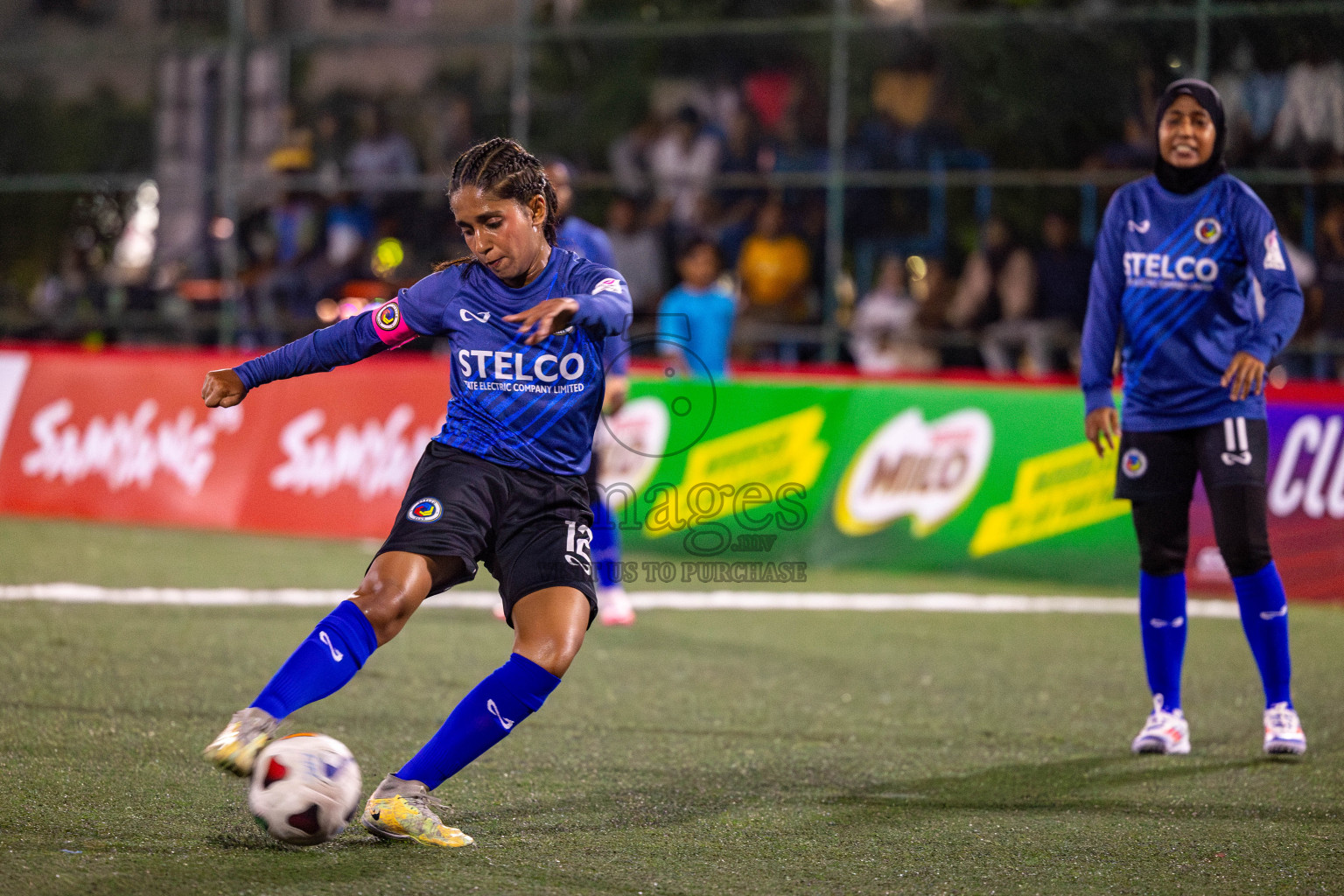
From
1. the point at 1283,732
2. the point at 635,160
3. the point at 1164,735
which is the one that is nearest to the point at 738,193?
the point at 635,160

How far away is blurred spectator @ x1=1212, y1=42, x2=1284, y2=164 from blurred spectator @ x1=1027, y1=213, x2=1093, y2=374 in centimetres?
140

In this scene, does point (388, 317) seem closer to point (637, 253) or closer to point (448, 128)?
point (637, 253)

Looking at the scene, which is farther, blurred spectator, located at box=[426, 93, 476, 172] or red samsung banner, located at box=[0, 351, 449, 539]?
blurred spectator, located at box=[426, 93, 476, 172]

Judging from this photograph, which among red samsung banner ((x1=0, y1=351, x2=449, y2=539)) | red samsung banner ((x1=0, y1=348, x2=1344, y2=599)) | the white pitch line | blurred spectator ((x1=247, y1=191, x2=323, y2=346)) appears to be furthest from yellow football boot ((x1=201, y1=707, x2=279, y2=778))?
blurred spectator ((x1=247, y1=191, x2=323, y2=346))

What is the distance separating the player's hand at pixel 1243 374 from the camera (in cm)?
550

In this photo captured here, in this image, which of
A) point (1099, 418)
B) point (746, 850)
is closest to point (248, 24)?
point (1099, 418)

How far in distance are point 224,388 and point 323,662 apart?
0.84 meters

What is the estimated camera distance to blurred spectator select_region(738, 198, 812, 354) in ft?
47.3

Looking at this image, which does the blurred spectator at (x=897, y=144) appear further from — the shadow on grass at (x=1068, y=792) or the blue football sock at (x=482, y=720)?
the blue football sock at (x=482, y=720)

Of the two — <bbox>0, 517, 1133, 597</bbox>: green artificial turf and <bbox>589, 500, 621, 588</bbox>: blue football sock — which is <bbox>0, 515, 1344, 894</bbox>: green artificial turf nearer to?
<bbox>589, 500, 621, 588</bbox>: blue football sock

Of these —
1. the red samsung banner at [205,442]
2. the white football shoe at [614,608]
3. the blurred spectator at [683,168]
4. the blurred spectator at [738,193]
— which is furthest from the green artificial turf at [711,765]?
the blurred spectator at [683,168]

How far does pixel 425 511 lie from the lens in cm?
433

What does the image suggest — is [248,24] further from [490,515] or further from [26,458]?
[490,515]

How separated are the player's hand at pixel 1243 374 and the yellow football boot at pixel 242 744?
3.36 meters
